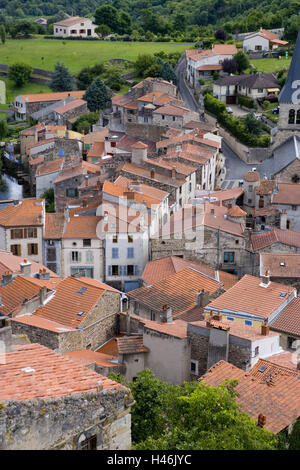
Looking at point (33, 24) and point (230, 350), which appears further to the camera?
point (33, 24)

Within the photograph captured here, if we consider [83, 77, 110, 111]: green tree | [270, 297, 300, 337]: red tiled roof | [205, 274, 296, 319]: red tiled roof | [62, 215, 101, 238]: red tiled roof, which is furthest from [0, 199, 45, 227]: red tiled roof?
[83, 77, 110, 111]: green tree

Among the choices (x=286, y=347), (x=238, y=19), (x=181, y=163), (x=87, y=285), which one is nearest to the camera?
(x=286, y=347)

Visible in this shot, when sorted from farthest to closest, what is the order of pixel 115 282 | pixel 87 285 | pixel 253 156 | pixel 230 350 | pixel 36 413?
pixel 253 156, pixel 115 282, pixel 87 285, pixel 230 350, pixel 36 413

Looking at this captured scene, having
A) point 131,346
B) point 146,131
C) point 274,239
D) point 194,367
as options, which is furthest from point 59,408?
point 146,131

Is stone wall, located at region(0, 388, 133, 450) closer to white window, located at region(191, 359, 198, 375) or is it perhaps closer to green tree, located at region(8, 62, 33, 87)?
white window, located at region(191, 359, 198, 375)

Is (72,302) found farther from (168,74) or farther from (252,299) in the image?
(168,74)
